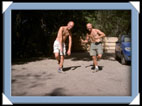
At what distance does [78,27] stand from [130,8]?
14.8 feet

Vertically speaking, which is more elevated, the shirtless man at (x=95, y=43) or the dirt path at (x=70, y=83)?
the shirtless man at (x=95, y=43)

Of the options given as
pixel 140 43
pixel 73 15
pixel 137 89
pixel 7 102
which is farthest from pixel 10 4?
pixel 73 15

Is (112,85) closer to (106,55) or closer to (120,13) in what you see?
(120,13)

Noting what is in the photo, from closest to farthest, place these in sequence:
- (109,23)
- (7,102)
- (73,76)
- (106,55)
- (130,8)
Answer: (7,102) → (130,8) → (73,76) → (109,23) → (106,55)

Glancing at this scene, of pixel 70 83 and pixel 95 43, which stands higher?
pixel 95 43

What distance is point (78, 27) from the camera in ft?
27.1

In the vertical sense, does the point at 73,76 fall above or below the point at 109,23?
below

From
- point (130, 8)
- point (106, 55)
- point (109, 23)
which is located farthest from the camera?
point (106, 55)

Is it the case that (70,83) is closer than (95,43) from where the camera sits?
Yes

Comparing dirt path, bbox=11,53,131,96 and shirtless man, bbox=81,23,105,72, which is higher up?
shirtless man, bbox=81,23,105,72

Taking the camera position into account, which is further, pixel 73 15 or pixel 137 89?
pixel 73 15

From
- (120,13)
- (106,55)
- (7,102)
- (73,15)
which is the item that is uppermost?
(73,15)

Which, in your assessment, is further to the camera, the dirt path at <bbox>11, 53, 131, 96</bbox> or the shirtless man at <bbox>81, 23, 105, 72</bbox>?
the shirtless man at <bbox>81, 23, 105, 72</bbox>

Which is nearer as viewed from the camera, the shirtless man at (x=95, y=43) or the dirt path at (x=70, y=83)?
the dirt path at (x=70, y=83)
